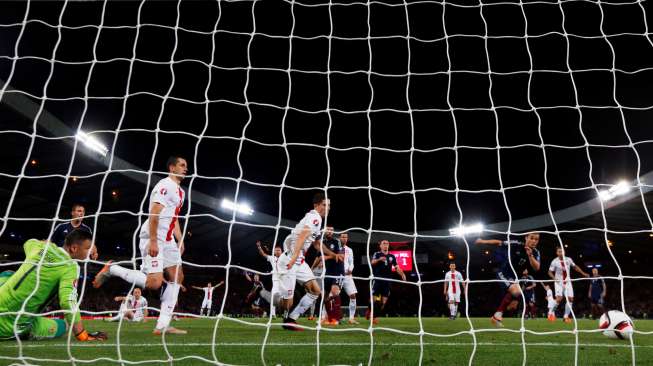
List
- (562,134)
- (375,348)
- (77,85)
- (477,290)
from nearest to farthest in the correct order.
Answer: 1. (375,348)
2. (77,85)
3. (562,134)
4. (477,290)

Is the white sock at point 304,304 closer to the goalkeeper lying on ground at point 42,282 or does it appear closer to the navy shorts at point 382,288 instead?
the goalkeeper lying on ground at point 42,282

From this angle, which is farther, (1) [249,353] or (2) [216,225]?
(2) [216,225]

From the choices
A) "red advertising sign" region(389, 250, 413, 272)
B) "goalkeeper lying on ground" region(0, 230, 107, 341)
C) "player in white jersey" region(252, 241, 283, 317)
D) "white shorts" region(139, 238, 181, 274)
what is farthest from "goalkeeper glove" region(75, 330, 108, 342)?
"red advertising sign" region(389, 250, 413, 272)

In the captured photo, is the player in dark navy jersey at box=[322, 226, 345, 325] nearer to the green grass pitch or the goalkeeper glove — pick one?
the green grass pitch

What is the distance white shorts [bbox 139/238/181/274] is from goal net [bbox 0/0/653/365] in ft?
1.13

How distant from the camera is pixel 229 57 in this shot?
477 inches

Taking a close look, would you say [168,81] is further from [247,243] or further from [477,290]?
[477,290]

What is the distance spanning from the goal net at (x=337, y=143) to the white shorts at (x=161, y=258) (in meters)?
0.34

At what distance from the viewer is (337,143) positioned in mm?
18453

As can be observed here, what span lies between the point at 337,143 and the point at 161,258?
13505 millimetres

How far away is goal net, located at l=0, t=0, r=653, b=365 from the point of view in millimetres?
4379

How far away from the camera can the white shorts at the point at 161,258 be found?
17.3 feet

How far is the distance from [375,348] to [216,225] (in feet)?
84.0

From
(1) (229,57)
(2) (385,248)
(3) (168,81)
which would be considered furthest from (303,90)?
(2) (385,248)
